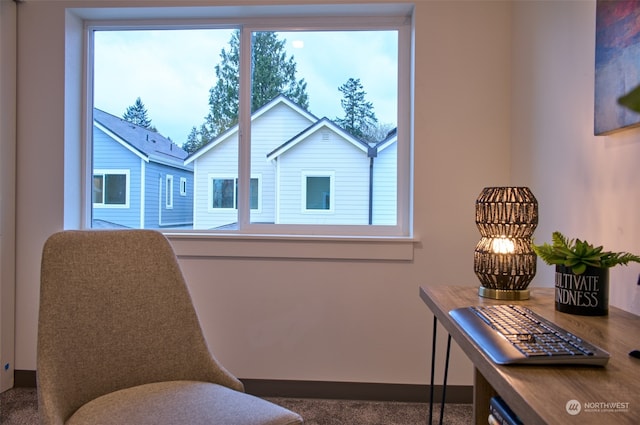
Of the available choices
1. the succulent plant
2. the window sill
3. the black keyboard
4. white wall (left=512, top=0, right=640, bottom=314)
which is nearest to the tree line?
the window sill

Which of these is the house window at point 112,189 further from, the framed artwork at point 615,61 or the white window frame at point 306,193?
the framed artwork at point 615,61

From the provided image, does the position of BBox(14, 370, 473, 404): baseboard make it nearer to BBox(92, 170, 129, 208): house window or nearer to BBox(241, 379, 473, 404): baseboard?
BBox(241, 379, 473, 404): baseboard

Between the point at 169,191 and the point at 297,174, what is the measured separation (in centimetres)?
75

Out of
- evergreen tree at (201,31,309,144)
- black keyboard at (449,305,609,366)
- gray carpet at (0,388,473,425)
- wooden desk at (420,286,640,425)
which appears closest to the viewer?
wooden desk at (420,286,640,425)

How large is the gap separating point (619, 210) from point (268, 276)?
1.55 metres

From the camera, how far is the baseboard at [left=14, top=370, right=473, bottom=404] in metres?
2.11

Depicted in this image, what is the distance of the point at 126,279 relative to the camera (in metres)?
1.27

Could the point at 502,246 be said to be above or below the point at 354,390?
above

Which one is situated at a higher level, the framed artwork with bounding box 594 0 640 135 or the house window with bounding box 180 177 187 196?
the framed artwork with bounding box 594 0 640 135

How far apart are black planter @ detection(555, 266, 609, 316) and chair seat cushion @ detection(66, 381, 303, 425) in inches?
30.7

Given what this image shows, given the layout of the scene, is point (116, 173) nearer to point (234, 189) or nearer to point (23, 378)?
point (234, 189)

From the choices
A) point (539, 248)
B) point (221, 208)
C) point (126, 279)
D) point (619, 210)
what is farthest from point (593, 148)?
point (221, 208)

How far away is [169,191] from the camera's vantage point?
236 centimetres

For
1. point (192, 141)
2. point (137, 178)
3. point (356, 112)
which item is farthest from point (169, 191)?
point (356, 112)
